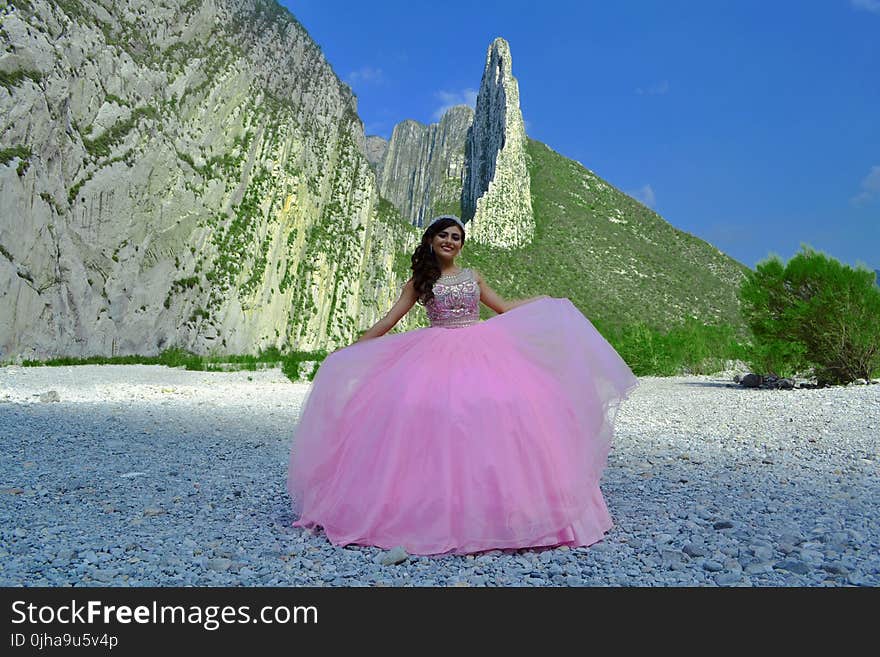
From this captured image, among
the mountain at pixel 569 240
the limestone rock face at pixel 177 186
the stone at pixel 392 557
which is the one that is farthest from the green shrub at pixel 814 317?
the mountain at pixel 569 240

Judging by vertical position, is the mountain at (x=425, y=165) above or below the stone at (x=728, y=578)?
above

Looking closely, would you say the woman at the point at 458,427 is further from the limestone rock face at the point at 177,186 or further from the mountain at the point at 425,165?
the mountain at the point at 425,165

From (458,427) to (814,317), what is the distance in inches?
537

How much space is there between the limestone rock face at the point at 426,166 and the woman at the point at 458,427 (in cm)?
10536

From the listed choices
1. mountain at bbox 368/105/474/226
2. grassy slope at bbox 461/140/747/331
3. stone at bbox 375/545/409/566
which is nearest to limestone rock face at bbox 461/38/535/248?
grassy slope at bbox 461/140/747/331

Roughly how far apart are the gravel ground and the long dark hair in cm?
167

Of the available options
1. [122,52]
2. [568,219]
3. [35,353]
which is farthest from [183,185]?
[568,219]

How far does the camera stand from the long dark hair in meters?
4.09

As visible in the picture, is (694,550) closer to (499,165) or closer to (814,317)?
(814,317)

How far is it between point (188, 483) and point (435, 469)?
295 centimetres

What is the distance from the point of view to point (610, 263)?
2864 inches

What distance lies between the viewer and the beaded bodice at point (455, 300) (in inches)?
161

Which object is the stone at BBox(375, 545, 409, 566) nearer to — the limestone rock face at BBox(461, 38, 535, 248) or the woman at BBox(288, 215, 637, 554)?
the woman at BBox(288, 215, 637, 554)

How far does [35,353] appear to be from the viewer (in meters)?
22.3
